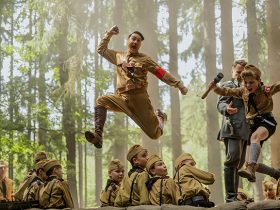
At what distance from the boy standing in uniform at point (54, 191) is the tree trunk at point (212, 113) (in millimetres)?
11369

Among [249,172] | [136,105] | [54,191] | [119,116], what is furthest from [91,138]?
[119,116]

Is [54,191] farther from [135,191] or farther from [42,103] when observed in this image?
[42,103]

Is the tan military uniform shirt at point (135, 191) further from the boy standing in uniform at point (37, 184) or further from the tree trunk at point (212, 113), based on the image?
the tree trunk at point (212, 113)

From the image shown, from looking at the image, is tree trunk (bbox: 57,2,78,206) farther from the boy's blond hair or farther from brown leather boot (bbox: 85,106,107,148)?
the boy's blond hair

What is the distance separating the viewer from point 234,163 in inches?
284

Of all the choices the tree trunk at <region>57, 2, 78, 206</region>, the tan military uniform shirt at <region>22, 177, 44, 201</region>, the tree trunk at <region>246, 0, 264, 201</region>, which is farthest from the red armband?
the tree trunk at <region>246, 0, 264, 201</region>

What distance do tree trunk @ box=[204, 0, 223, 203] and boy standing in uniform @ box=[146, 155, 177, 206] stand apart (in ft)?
39.2

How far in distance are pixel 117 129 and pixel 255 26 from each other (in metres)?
5.94

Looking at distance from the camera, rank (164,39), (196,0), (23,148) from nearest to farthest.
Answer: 1. (23,148)
2. (196,0)
3. (164,39)

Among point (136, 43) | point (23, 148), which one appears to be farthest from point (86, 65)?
point (136, 43)

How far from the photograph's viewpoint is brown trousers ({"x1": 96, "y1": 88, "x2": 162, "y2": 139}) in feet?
25.6

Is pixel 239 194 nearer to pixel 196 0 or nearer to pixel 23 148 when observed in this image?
pixel 23 148

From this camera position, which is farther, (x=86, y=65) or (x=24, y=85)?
(x=24, y=85)

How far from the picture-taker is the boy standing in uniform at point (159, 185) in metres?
6.68
